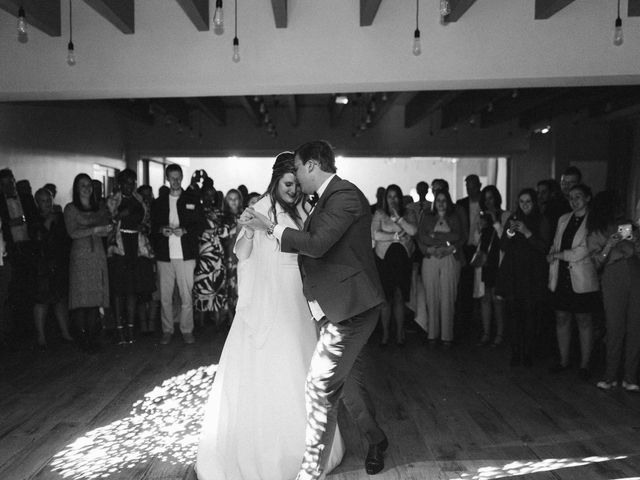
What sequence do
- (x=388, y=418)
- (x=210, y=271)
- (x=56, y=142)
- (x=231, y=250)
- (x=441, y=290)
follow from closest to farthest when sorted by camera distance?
(x=388, y=418)
(x=441, y=290)
(x=210, y=271)
(x=231, y=250)
(x=56, y=142)

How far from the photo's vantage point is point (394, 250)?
5883mm

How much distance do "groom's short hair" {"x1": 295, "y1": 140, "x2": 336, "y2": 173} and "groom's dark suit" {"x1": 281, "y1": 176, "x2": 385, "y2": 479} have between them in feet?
0.21

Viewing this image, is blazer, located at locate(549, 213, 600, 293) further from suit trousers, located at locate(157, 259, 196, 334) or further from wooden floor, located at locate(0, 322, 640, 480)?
suit trousers, located at locate(157, 259, 196, 334)

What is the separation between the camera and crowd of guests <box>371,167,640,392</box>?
4586mm

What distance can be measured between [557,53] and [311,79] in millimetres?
1915

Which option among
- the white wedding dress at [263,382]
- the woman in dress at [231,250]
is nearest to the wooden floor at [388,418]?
the white wedding dress at [263,382]

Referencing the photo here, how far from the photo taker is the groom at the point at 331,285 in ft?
8.71

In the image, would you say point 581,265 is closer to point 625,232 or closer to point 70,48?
point 625,232

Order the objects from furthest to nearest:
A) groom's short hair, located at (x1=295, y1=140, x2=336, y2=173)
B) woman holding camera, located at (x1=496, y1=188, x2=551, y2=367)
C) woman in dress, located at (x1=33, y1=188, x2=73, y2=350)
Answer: woman in dress, located at (x1=33, y1=188, x2=73, y2=350) < woman holding camera, located at (x1=496, y1=188, x2=551, y2=367) < groom's short hair, located at (x1=295, y1=140, x2=336, y2=173)

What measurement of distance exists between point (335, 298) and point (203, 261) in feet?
12.6

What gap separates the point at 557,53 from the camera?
16.3 ft

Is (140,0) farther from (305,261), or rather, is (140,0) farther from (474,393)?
(474,393)

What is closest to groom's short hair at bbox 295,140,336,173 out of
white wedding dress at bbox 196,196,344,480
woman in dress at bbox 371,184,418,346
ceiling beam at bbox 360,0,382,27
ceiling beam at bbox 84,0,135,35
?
white wedding dress at bbox 196,196,344,480

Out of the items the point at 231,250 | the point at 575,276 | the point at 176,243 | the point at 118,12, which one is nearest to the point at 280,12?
the point at 118,12
